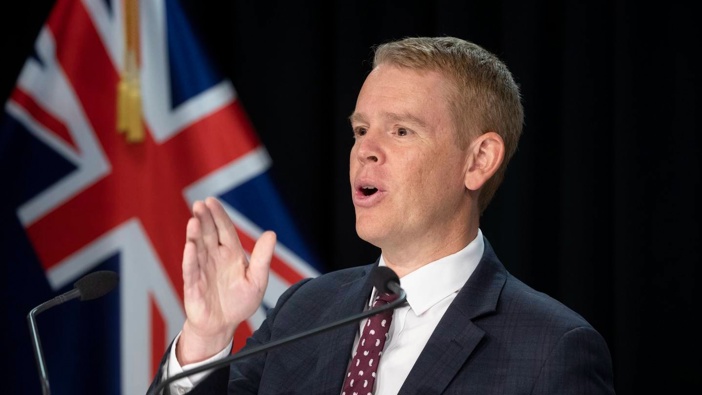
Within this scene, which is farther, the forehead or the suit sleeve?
the forehead

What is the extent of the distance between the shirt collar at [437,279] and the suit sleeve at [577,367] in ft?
0.92

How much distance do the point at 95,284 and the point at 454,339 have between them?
634 millimetres

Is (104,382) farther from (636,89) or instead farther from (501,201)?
(636,89)

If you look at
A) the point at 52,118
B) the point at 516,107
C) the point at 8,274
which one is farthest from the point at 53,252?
the point at 516,107

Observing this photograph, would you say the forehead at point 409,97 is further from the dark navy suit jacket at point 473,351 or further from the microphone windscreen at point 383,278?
the microphone windscreen at point 383,278

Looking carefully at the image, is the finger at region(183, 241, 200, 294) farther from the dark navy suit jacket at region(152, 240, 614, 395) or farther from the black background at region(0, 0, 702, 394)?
the black background at region(0, 0, 702, 394)

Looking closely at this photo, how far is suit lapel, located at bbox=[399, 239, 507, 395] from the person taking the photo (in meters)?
1.73

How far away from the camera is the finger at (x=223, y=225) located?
1.58 m

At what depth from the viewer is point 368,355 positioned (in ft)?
6.04

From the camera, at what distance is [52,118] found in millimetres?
2934

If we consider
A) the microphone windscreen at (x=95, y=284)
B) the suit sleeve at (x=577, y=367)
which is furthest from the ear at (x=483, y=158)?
the microphone windscreen at (x=95, y=284)

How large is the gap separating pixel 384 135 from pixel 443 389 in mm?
520

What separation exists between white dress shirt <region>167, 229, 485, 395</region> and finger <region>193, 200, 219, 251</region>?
0.41 m

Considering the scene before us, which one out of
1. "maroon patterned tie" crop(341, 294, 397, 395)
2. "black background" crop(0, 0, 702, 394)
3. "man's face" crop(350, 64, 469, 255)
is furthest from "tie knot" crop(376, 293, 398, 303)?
"black background" crop(0, 0, 702, 394)
